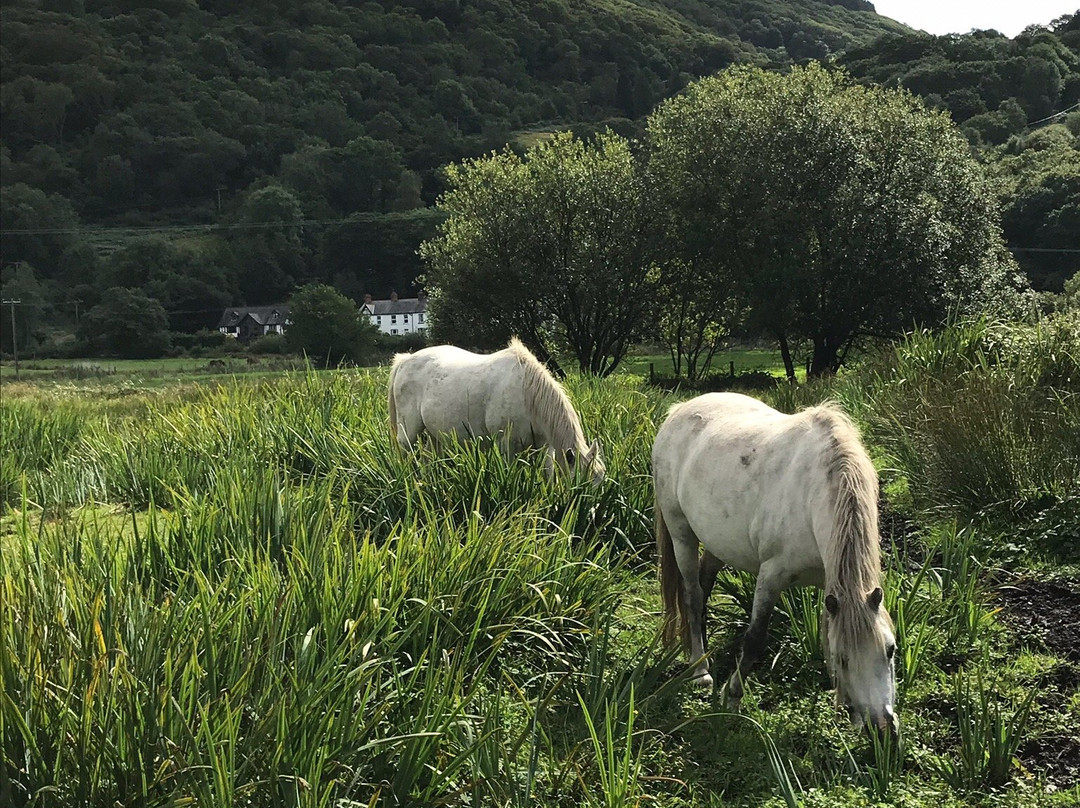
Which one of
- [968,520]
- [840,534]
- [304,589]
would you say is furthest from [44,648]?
[968,520]

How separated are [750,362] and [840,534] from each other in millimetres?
37558

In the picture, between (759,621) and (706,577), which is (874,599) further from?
(706,577)

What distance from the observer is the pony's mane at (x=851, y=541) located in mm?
3260

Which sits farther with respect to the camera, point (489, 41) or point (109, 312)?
point (489, 41)

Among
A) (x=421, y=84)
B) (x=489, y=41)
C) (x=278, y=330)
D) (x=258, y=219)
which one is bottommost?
(x=278, y=330)

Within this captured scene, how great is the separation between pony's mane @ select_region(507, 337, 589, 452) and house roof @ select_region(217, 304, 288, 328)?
7449 centimetres

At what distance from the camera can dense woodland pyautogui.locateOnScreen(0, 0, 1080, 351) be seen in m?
75.6

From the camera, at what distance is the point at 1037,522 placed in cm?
615

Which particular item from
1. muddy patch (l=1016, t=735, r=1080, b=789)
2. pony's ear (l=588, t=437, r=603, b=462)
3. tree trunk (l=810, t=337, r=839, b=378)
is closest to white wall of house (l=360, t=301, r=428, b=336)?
tree trunk (l=810, t=337, r=839, b=378)

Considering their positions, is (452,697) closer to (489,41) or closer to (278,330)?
(278,330)

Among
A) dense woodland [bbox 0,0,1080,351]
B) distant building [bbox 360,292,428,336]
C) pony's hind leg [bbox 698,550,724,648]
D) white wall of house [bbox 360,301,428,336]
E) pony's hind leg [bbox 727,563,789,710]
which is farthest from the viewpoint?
white wall of house [bbox 360,301,428,336]

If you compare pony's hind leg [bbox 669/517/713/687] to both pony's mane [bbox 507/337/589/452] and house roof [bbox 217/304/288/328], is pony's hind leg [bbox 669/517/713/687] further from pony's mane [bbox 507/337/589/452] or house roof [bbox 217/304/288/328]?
house roof [bbox 217/304/288/328]

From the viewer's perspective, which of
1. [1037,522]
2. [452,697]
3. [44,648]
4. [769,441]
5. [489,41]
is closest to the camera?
[44,648]

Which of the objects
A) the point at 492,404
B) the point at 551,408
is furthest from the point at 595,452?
the point at 492,404
